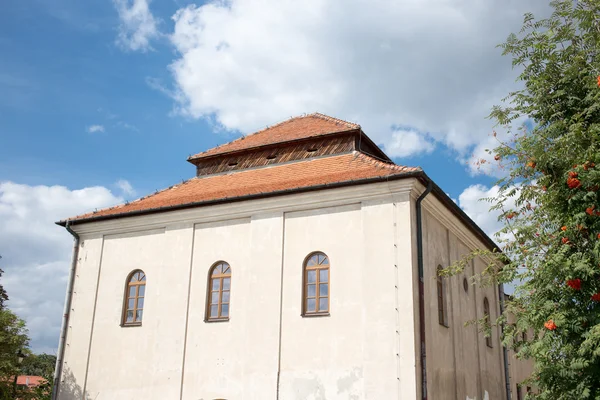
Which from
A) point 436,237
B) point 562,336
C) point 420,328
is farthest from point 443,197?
point 562,336

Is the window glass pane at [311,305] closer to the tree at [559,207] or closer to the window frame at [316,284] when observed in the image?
the window frame at [316,284]

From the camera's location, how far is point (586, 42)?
10.8 m

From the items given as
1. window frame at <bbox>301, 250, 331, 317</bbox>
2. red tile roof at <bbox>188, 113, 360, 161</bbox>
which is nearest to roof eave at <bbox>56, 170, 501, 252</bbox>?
window frame at <bbox>301, 250, 331, 317</bbox>

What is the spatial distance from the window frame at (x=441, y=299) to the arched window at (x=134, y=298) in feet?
27.0

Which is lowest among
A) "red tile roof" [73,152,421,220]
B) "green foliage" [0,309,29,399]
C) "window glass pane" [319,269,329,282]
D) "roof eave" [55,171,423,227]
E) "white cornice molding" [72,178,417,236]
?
"green foliage" [0,309,29,399]

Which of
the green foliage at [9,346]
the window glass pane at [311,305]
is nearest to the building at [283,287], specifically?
the window glass pane at [311,305]

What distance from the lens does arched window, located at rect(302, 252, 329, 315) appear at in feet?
49.0

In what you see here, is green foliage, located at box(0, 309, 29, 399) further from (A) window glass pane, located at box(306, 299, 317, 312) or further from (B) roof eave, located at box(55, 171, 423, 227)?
(A) window glass pane, located at box(306, 299, 317, 312)

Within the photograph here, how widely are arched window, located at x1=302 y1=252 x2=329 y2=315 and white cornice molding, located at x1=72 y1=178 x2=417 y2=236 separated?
1381 millimetres

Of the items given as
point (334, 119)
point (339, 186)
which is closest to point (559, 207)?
point (339, 186)

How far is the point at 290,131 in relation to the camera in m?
20.1

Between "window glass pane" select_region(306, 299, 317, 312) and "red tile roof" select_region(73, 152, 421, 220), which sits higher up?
"red tile roof" select_region(73, 152, 421, 220)

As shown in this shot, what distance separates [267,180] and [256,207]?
5.08 ft

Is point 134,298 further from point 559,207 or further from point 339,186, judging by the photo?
point 559,207
